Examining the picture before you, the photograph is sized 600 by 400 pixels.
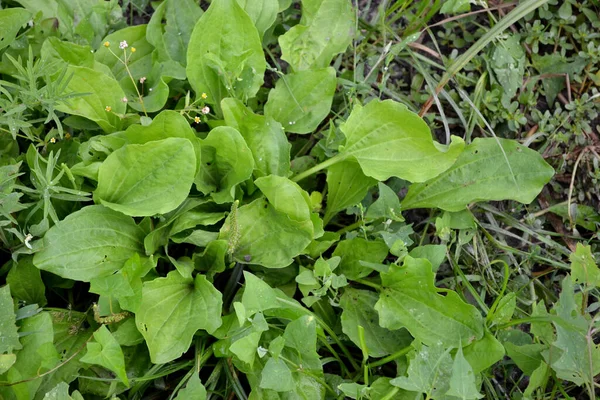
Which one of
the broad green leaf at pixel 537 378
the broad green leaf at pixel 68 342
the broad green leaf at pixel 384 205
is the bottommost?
the broad green leaf at pixel 68 342

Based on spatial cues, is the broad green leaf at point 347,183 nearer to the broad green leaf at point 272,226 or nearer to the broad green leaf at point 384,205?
the broad green leaf at point 384,205

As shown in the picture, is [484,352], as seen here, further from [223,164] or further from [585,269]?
[223,164]

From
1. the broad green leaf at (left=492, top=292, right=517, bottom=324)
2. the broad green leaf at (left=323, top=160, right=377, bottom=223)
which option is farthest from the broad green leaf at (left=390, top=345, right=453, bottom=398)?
the broad green leaf at (left=323, top=160, right=377, bottom=223)

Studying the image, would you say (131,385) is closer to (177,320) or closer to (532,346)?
(177,320)

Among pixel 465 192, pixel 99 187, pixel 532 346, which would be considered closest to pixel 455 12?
pixel 465 192

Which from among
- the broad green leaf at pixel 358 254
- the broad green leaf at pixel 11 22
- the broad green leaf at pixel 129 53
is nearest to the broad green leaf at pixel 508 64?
the broad green leaf at pixel 358 254

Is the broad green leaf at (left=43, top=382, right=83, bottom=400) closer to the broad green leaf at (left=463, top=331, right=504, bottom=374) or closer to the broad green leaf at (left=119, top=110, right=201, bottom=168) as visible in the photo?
the broad green leaf at (left=119, top=110, right=201, bottom=168)
